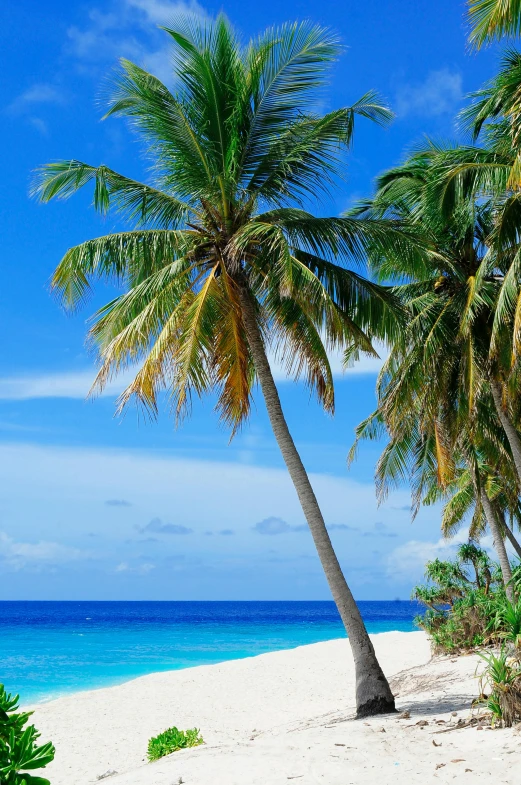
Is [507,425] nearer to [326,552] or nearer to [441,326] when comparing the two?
[441,326]

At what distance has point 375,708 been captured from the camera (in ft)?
29.3

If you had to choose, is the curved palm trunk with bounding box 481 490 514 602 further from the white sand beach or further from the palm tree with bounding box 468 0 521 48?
the palm tree with bounding box 468 0 521 48

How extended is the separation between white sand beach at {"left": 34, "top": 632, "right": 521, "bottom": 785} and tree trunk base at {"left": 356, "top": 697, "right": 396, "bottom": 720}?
26cm

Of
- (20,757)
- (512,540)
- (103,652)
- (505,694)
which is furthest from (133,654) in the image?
(20,757)

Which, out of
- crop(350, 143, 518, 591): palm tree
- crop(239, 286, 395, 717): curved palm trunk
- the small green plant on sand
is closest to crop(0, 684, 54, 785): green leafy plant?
crop(239, 286, 395, 717): curved palm trunk

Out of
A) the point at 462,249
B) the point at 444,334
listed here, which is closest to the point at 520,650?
the point at 444,334

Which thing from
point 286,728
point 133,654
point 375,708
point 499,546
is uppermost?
point 499,546

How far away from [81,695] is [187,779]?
13.0m

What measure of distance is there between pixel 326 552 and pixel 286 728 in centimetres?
308

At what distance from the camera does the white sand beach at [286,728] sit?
6.59 meters

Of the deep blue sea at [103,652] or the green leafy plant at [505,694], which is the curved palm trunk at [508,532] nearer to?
the deep blue sea at [103,652]

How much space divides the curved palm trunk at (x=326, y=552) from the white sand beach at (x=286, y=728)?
0.41 metres

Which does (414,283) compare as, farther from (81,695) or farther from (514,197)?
(81,695)

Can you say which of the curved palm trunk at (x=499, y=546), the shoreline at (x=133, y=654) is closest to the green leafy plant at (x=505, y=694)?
the curved palm trunk at (x=499, y=546)
